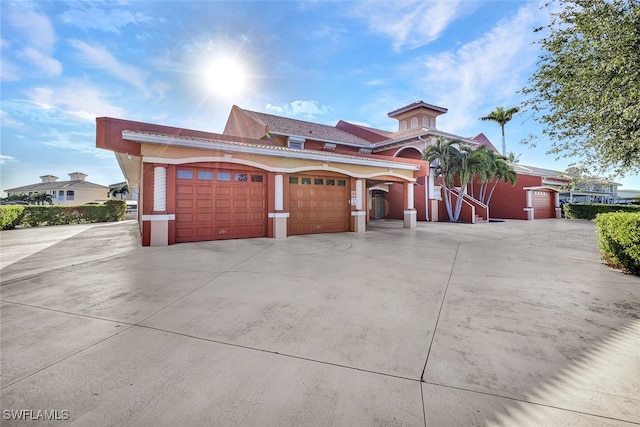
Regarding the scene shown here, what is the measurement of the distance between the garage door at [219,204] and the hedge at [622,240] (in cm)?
1056

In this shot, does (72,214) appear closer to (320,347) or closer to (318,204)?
(318,204)

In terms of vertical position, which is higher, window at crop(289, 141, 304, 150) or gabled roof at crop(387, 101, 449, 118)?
gabled roof at crop(387, 101, 449, 118)

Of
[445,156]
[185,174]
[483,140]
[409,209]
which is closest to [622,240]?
[409,209]

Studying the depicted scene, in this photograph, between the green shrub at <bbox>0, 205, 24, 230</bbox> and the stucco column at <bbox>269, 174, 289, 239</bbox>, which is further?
the green shrub at <bbox>0, 205, 24, 230</bbox>

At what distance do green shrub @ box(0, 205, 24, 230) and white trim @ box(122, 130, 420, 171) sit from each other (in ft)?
44.3

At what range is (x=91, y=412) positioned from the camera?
190 cm

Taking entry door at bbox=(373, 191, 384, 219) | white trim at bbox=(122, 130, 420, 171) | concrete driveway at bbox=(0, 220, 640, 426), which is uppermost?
white trim at bbox=(122, 130, 420, 171)

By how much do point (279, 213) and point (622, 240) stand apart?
9.98 m

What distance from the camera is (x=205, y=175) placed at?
1001 centimetres

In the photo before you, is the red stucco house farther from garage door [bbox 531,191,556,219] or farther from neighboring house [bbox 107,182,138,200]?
neighboring house [bbox 107,182,138,200]

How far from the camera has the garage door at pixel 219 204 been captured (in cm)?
969

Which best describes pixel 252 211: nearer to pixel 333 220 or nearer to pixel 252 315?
pixel 333 220

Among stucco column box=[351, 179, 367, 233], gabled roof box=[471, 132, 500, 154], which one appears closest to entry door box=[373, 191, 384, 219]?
stucco column box=[351, 179, 367, 233]

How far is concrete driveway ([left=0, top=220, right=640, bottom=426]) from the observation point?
1950mm
